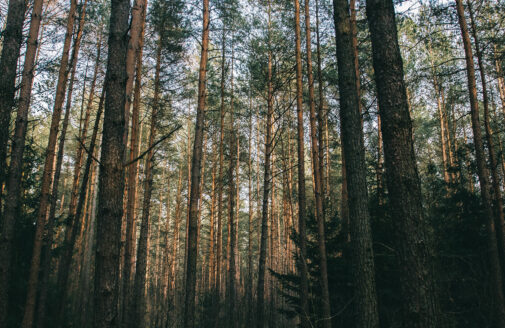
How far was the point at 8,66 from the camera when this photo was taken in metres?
3.92

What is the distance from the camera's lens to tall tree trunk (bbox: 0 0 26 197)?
12.5 feet

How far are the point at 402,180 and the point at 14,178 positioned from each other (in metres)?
5.71

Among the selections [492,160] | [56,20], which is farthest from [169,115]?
[492,160]

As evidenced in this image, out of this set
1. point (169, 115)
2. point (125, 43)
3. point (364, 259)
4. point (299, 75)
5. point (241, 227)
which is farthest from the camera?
point (241, 227)

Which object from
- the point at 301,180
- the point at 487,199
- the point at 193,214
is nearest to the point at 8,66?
the point at 193,214

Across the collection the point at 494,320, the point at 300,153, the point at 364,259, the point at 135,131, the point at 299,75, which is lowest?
the point at 494,320

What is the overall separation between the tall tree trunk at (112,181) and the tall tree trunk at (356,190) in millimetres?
3294

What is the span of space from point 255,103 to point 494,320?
522 inches

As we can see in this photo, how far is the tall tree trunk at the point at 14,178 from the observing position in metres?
4.15

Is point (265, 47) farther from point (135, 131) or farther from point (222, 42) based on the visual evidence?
point (135, 131)

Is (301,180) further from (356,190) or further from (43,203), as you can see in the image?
(43,203)

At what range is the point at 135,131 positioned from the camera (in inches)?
319

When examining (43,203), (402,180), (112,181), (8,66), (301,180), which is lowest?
(112,181)

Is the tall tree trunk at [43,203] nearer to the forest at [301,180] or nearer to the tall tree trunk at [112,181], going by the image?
the forest at [301,180]
